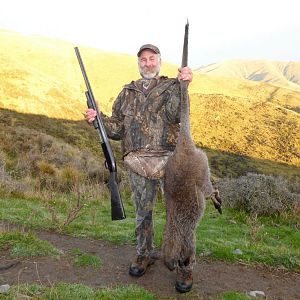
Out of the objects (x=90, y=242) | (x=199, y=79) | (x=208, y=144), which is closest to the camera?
(x=90, y=242)

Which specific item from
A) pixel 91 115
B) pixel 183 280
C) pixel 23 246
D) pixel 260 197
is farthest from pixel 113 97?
pixel 183 280

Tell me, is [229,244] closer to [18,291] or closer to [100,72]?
[18,291]

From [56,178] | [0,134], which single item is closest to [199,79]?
[0,134]

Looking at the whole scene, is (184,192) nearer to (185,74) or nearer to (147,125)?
A: (147,125)

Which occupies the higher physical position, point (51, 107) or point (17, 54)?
point (17, 54)

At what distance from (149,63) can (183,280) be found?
3.16 metres

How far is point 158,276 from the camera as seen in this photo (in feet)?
20.1

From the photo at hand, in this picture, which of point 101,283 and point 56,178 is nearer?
point 101,283

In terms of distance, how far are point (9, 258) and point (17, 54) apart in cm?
6428

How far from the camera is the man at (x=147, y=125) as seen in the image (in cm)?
566

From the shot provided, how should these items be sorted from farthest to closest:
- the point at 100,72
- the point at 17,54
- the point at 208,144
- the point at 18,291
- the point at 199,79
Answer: the point at 199,79, the point at 100,72, the point at 17,54, the point at 208,144, the point at 18,291

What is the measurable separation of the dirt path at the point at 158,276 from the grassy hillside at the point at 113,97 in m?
27.8

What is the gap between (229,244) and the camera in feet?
26.5

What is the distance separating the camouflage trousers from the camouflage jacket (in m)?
0.50
